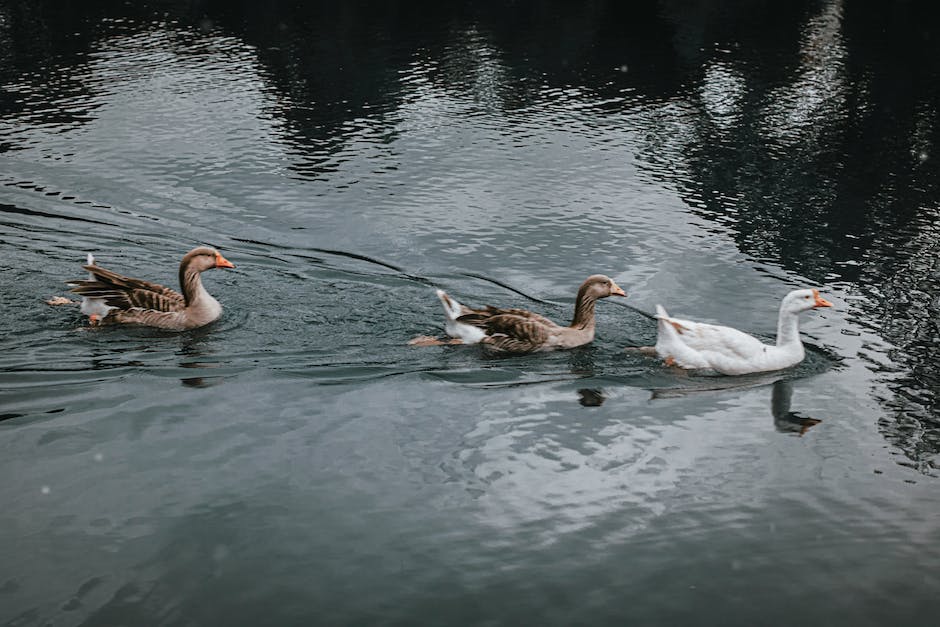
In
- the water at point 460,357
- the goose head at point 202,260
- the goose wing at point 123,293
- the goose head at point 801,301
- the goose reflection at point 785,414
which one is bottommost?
the goose reflection at point 785,414

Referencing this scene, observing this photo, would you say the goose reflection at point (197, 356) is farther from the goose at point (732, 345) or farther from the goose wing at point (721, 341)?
the goose wing at point (721, 341)

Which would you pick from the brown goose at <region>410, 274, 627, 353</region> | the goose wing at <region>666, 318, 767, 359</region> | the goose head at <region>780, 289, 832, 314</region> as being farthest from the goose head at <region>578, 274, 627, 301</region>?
the goose head at <region>780, 289, 832, 314</region>

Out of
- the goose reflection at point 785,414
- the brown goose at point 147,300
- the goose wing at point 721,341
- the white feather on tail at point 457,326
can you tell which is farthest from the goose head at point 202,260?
the goose reflection at point 785,414

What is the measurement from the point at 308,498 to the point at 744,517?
14.9 ft

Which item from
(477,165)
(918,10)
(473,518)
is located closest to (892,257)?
(477,165)

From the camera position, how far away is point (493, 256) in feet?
62.7

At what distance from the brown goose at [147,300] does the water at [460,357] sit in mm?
237

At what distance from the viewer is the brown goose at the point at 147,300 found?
1594cm

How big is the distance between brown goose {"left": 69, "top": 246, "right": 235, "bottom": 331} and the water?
0.24m

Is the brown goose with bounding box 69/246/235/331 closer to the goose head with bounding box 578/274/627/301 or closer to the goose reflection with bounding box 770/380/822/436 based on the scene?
the goose head with bounding box 578/274/627/301

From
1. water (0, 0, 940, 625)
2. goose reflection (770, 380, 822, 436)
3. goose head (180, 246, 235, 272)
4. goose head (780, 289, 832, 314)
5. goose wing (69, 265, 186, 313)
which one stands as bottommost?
goose reflection (770, 380, 822, 436)

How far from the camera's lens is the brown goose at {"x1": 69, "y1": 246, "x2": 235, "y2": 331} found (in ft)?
52.3

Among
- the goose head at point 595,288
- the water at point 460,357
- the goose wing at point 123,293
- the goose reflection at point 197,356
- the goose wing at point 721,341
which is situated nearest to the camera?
the water at point 460,357

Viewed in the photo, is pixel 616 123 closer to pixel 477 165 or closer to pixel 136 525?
pixel 477 165
